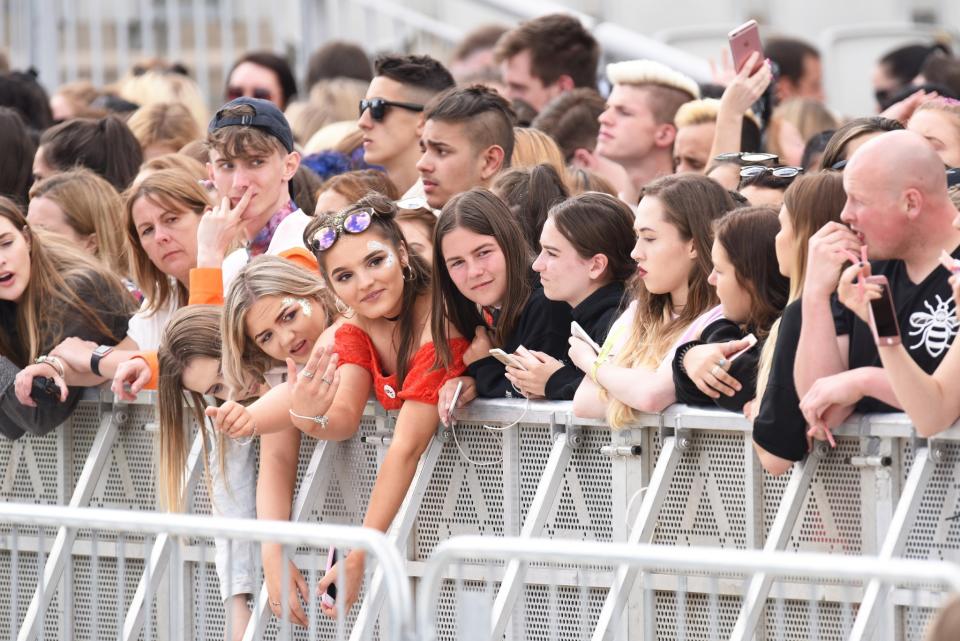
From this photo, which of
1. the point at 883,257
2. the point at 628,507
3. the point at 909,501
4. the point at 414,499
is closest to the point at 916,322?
the point at 883,257

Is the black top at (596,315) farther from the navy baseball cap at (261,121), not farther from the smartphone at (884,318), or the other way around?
the navy baseball cap at (261,121)

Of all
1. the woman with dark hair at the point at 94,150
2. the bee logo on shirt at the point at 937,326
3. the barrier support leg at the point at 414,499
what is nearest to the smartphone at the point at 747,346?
the bee logo on shirt at the point at 937,326

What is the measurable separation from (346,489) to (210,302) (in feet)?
3.43

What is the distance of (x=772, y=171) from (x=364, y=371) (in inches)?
63.8

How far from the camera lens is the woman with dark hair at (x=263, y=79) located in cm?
1129

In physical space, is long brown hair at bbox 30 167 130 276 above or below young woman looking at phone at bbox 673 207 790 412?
below

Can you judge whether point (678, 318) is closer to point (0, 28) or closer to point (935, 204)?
point (935, 204)

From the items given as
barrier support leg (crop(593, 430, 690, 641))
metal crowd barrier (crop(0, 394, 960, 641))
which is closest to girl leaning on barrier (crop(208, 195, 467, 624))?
metal crowd barrier (crop(0, 394, 960, 641))

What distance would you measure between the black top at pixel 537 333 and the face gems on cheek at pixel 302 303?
68 cm

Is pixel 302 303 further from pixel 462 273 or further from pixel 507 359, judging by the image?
pixel 507 359

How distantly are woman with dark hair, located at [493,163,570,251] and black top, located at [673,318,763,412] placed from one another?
1230 mm

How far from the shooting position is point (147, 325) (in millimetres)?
7207

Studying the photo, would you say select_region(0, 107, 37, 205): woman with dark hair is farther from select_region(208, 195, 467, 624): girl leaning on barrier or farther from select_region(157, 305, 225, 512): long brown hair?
select_region(208, 195, 467, 624): girl leaning on barrier

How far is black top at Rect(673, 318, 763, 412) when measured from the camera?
16.8ft
